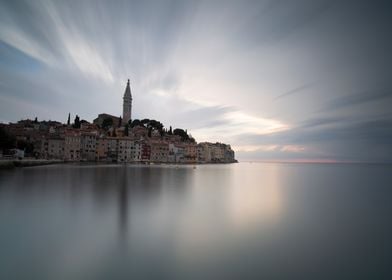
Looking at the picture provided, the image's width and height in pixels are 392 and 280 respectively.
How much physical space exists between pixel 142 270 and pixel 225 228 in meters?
3.88

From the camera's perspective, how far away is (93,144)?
5656 centimetres

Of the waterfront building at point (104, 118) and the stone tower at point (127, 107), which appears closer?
the waterfront building at point (104, 118)

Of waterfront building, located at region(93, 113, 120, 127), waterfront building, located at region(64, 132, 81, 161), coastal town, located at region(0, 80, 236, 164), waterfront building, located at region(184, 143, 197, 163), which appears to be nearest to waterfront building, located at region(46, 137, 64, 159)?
coastal town, located at region(0, 80, 236, 164)

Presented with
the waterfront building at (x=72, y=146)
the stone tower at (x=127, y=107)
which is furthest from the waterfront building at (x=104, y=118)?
the waterfront building at (x=72, y=146)

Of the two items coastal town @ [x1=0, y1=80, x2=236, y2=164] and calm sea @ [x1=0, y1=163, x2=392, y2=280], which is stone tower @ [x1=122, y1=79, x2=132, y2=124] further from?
calm sea @ [x1=0, y1=163, x2=392, y2=280]

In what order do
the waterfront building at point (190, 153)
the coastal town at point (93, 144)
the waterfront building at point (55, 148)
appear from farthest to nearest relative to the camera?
1. the waterfront building at point (190, 153)
2. the waterfront building at point (55, 148)
3. the coastal town at point (93, 144)

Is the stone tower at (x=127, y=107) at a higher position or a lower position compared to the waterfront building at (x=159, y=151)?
higher

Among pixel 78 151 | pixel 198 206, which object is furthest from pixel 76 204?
pixel 78 151

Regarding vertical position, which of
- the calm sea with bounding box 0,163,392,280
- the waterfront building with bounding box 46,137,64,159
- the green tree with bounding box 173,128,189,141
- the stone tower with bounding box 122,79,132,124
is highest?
the stone tower with bounding box 122,79,132,124

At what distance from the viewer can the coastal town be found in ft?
155

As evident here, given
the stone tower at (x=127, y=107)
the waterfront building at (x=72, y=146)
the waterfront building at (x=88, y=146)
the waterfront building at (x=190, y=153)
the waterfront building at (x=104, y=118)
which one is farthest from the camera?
the stone tower at (x=127, y=107)

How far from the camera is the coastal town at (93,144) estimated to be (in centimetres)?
4737

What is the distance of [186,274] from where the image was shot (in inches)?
180

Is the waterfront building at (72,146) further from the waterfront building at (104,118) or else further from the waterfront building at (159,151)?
the waterfront building at (104,118)
